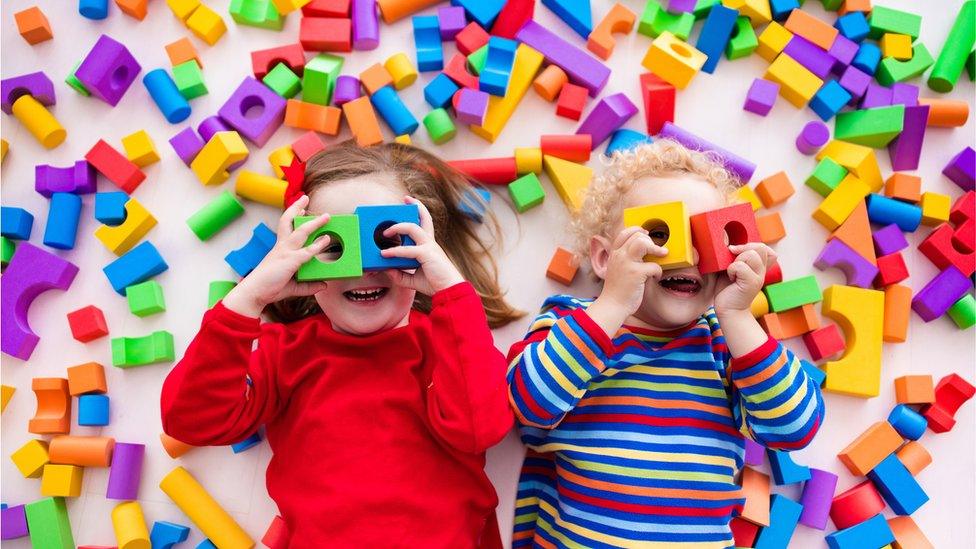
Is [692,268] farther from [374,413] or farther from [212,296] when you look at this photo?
[212,296]

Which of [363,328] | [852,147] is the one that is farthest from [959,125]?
[363,328]

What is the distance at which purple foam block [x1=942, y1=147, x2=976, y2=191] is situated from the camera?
1341 millimetres

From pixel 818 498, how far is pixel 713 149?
0.64m

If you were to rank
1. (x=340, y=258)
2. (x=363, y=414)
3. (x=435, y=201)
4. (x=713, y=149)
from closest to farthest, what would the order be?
(x=340, y=258) → (x=363, y=414) → (x=435, y=201) → (x=713, y=149)

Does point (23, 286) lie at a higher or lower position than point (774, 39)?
lower

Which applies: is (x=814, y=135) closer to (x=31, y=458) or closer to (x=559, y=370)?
(x=559, y=370)

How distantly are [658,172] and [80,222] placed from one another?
3.51ft

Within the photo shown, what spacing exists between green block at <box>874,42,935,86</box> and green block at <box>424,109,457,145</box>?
33.1 inches

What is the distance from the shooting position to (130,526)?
1216 millimetres

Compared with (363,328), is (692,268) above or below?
above

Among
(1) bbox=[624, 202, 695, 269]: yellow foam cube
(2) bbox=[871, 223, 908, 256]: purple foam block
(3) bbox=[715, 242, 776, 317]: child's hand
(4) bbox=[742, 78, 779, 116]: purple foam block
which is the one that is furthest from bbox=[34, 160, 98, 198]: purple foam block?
(2) bbox=[871, 223, 908, 256]: purple foam block

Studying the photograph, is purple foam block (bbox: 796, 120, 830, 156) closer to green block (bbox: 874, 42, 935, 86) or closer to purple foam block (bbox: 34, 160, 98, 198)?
green block (bbox: 874, 42, 935, 86)

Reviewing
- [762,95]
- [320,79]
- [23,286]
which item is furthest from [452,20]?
[23,286]

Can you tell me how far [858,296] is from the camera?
128 cm
